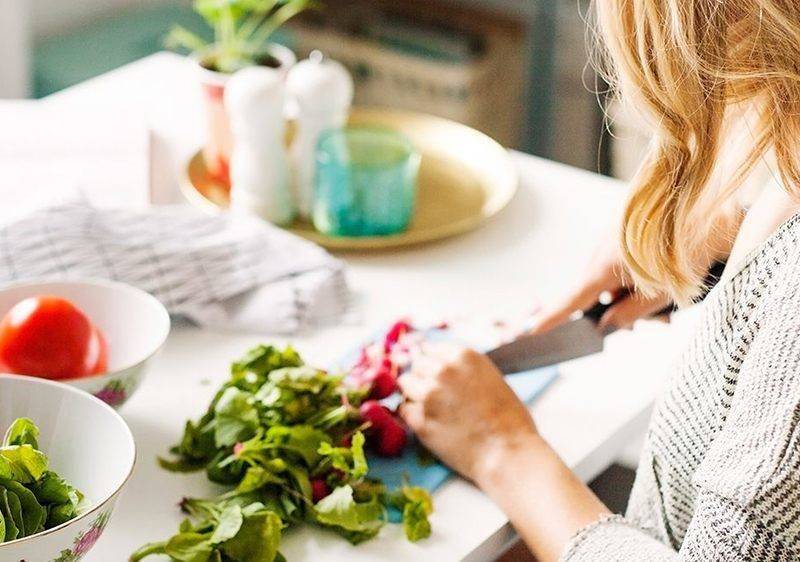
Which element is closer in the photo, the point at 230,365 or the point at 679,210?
the point at 679,210

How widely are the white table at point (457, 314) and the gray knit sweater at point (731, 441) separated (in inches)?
3.7

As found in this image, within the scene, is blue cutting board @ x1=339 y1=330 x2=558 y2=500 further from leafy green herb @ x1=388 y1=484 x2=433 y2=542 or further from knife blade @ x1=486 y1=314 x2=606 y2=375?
knife blade @ x1=486 y1=314 x2=606 y2=375

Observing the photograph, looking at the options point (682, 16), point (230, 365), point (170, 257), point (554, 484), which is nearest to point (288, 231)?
point (170, 257)

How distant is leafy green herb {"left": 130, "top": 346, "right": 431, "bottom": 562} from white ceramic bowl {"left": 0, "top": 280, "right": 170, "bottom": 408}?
94 millimetres

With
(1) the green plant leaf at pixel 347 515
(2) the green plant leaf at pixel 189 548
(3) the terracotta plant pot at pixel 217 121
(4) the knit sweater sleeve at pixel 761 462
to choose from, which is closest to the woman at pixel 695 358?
(4) the knit sweater sleeve at pixel 761 462

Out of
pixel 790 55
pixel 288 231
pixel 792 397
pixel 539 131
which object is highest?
pixel 790 55

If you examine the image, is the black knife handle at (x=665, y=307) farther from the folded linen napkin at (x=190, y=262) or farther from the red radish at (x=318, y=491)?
the red radish at (x=318, y=491)

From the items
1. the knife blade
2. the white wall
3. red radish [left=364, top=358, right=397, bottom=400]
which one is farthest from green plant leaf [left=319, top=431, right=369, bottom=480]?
the white wall

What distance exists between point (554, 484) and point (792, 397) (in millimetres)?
273

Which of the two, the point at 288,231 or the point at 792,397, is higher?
the point at 792,397

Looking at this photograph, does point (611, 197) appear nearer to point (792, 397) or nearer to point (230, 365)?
point (230, 365)

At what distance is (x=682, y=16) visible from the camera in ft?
2.78

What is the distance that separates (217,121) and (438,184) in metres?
0.29

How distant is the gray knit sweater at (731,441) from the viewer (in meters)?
0.76
